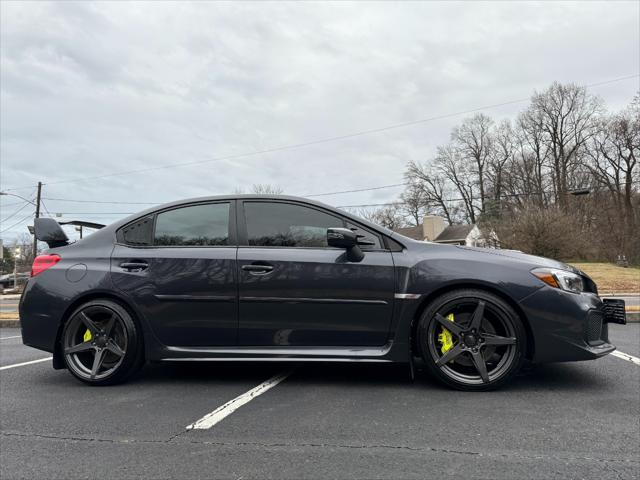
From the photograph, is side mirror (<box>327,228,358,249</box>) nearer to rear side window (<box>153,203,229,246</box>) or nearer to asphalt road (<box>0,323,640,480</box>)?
rear side window (<box>153,203,229,246</box>)

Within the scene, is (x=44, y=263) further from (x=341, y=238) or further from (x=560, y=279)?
(x=560, y=279)

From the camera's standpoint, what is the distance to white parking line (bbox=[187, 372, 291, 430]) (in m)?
2.62

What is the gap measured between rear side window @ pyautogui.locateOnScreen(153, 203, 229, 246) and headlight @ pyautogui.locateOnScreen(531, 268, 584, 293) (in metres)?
2.37

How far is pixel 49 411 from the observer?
2.96m

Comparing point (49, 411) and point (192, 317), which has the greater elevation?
point (192, 317)

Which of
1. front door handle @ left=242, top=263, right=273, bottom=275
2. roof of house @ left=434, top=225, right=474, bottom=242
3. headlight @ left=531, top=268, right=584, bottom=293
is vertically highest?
roof of house @ left=434, top=225, right=474, bottom=242

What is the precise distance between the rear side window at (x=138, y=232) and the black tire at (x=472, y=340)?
7.51 ft

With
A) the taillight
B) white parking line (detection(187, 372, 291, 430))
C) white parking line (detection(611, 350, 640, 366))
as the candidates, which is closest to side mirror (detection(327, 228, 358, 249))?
white parking line (detection(187, 372, 291, 430))

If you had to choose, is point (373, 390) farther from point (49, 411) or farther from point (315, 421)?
point (49, 411)

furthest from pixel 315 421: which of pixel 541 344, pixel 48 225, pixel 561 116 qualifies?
pixel 561 116

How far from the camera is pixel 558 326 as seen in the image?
3104 mm

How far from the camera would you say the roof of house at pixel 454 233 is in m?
53.4

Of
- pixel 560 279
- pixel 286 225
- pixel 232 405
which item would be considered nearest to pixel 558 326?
pixel 560 279

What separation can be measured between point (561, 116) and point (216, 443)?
5227cm
